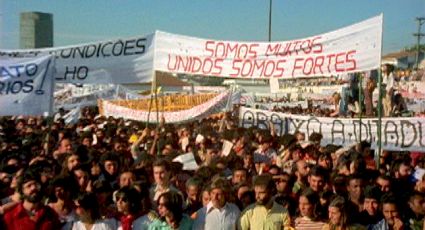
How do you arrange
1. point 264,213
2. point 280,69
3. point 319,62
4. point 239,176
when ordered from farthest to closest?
point 280,69 < point 319,62 < point 239,176 < point 264,213

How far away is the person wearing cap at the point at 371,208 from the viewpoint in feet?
18.1

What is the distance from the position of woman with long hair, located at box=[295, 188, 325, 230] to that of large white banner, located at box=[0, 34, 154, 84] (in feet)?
16.8

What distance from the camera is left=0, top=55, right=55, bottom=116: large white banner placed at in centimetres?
912

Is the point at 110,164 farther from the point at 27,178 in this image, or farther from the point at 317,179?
the point at 317,179

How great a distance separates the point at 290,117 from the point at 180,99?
4.61 m

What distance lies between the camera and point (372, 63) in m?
8.03

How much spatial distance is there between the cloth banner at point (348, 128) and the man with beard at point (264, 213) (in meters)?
4.41

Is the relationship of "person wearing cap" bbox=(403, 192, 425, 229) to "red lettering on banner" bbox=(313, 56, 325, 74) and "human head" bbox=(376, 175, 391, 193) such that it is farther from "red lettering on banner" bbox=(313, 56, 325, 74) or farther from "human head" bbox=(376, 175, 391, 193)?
"red lettering on banner" bbox=(313, 56, 325, 74)

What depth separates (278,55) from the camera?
30.2 feet

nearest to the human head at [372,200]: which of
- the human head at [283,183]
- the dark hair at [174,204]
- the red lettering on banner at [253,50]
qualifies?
the human head at [283,183]

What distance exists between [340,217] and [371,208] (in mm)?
730

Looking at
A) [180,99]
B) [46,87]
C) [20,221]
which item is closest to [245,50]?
[46,87]

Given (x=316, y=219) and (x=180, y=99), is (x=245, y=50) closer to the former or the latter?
(x=316, y=219)

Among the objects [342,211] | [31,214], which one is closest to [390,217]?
[342,211]
